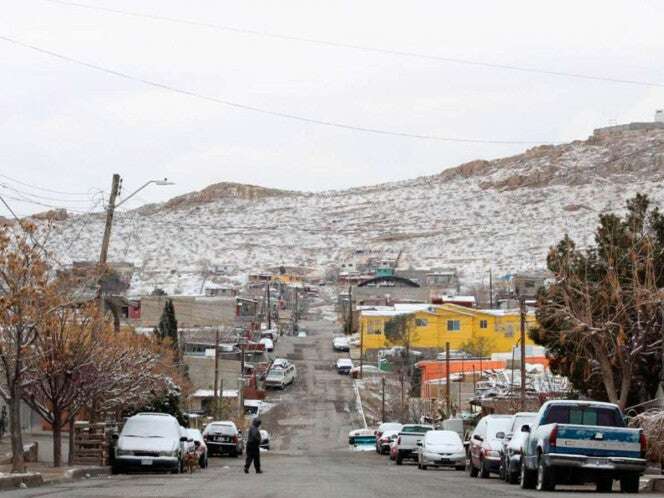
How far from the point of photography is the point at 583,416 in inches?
1097

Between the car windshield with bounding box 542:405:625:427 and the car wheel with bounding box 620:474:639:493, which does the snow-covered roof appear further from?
the car wheel with bounding box 620:474:639:493

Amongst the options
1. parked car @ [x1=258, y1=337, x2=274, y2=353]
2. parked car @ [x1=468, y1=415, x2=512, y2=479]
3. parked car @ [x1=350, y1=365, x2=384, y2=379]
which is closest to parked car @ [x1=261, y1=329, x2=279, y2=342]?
parked car @ [x1=258, y1=337, x2=274, y2=353]

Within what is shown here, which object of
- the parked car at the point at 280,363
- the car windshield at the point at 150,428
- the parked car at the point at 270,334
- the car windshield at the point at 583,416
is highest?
the parked car at the point at 270,334

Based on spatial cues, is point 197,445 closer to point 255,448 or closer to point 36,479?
point 255,448

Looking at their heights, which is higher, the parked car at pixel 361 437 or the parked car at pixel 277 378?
the parked car at pixel 277 378

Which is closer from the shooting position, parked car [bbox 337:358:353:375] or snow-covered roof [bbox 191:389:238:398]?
snow-covered roof [bbox 191:389:238:398]

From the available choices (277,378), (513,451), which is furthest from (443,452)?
(277,378)

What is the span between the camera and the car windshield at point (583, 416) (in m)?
27.8

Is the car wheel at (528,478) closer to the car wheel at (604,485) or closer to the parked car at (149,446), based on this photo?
the car wheel at (604,485)

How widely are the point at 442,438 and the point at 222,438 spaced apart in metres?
14.1

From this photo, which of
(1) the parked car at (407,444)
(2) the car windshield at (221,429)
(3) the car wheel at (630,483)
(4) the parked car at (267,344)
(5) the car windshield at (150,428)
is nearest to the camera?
(3) the car wheel at (630,483)

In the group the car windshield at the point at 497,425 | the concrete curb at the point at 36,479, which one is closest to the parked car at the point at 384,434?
the car windshield at the point at 497,425

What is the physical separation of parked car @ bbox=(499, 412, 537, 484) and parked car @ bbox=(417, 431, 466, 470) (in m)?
8.33

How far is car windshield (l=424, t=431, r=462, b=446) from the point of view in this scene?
44281mm
